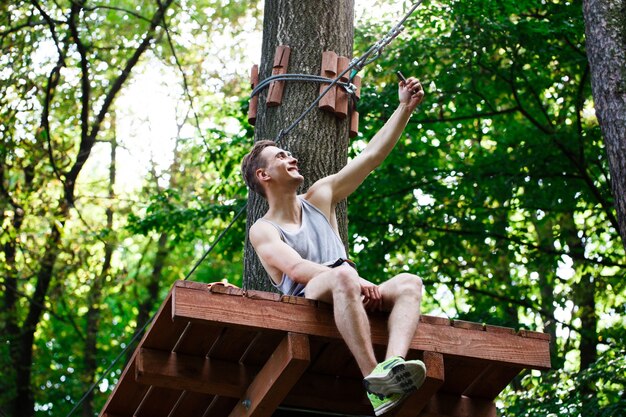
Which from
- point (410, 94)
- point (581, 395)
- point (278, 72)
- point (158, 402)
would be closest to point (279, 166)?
point (410, 94)

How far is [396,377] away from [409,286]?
1.59ft

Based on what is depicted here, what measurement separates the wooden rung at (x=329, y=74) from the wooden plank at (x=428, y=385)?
1966 mm

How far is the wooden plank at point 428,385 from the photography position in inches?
165

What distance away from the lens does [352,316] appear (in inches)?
154

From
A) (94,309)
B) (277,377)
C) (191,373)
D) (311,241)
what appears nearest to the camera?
(277,377)

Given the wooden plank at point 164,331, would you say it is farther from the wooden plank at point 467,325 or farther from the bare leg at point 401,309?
the wooden plank at point 467,325

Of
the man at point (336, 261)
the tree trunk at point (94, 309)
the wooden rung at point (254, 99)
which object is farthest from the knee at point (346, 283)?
the tree trunk at point (94, 309)

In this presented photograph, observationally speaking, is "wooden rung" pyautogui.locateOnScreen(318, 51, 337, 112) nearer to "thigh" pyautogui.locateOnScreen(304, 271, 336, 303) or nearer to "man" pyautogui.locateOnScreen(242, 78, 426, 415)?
"man" pyautogui.locateOnScreen(242, 78, 426, 415)

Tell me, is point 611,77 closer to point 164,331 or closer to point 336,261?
point 336,261

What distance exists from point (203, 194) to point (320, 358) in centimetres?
1100

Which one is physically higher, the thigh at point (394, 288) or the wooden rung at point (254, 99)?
the wooden rung at point (254, 99)

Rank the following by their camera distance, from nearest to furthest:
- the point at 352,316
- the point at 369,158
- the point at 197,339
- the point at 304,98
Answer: the point at 352,316 → the point at 197,339 → the point at 369,158 → the point at 304,98

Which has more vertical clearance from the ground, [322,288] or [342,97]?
[342,97]

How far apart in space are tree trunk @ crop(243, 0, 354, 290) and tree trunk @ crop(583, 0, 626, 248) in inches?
63.2
